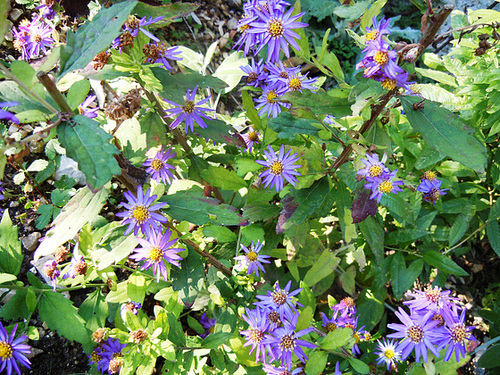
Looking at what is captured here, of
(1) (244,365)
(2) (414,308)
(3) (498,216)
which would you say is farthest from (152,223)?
(3) (498,216)

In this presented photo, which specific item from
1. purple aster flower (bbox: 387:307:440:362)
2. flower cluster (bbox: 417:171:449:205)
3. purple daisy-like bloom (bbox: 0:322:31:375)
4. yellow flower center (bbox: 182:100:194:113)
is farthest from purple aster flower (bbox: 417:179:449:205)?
purple daisy-like bloom (bbox: 0:322:31:375)

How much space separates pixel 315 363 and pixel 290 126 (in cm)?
80

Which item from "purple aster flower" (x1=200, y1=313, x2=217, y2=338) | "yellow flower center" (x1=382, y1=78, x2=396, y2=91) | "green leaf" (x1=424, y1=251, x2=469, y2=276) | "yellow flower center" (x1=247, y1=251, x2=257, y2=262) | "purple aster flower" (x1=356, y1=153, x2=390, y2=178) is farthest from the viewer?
"purple aster flower" (x1=200, y1=313, x2=217, y2=338)

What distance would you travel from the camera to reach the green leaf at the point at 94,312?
Answer: 1614 millimetres

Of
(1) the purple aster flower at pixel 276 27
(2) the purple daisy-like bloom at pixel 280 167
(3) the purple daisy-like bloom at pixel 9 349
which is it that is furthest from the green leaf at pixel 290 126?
(3) the purple daisy-like bloom at pixel 9 349

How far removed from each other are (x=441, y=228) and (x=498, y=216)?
0.24m

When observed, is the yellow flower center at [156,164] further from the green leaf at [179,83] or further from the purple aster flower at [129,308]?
the purple aster flower at [129,308]

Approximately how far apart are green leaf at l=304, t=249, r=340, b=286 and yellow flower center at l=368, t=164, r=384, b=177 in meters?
0.49

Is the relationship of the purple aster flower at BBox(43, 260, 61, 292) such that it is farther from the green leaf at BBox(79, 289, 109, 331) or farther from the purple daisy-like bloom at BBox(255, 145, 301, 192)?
the purple daisy-like bloom at BBox(255, 145, 301, 192)

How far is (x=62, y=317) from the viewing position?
4.64 feet

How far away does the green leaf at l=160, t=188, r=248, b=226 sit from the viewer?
1.31 meters

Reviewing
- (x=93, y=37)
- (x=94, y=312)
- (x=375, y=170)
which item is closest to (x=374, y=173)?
(x=375, y=170)

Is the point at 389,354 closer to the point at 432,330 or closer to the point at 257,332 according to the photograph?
the point at 432,330

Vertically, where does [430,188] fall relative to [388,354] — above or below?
above
